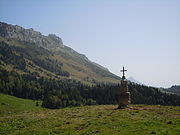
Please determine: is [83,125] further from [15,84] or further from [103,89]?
[15,84]

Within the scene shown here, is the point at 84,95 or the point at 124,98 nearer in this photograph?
the point at 124,98

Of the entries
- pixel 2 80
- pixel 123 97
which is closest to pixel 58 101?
pixel 2 80

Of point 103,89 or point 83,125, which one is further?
point 103,89

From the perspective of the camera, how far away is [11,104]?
11994 centimetres

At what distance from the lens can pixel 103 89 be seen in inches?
5994

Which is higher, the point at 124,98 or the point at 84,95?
the point at 124,98

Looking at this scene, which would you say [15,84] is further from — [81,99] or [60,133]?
[60,133]

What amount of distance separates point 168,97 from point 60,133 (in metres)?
144

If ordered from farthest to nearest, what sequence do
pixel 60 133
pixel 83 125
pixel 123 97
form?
pixel 123 97 → pixel 83 125 → pixel 60 133

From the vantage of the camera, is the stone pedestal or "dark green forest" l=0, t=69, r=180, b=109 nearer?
the stone pedestal

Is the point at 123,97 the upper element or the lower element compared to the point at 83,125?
upper

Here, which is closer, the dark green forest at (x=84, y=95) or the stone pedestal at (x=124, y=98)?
the stone pedestal at (x=124, y=98)

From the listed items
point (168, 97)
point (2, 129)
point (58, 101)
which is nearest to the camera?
point (2, 129)

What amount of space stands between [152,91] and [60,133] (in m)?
151
